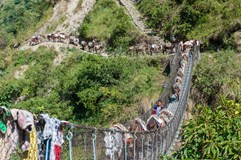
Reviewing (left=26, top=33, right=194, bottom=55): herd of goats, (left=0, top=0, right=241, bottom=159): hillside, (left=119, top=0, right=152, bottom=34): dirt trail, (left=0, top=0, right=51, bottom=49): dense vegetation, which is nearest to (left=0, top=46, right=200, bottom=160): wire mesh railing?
(left=0, top=0, right=241, bottom=159): hillside

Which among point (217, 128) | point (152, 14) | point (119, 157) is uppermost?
point (152, 14)

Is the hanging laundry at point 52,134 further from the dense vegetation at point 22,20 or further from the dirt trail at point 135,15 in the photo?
the dense vegetation at point 22,20

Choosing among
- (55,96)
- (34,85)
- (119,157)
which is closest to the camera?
(119,157)

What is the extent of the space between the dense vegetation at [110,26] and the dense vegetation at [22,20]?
5079 mm

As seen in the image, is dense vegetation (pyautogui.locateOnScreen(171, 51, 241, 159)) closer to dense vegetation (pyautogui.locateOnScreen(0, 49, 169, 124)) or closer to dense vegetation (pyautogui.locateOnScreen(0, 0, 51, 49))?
dense vegetation (pyautogui.locateOnScreen(0, 49, 169, 124))

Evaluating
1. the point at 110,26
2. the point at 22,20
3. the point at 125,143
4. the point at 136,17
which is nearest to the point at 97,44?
the point at 110,26

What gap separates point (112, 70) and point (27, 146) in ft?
36.8

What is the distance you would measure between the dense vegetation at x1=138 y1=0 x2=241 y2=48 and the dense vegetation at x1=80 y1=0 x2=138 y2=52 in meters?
1.06

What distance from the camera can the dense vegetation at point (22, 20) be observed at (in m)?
26.1

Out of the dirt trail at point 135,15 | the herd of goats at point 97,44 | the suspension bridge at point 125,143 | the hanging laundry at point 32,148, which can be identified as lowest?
the suspension bridge at point 125,143

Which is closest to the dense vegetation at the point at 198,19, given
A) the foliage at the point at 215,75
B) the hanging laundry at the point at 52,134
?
the foliage at the point at 215,75

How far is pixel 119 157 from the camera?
5758 millimetres

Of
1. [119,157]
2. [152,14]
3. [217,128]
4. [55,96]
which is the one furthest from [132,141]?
[152,14]

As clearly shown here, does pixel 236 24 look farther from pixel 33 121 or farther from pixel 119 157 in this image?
pixel 33 121
